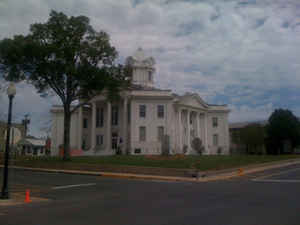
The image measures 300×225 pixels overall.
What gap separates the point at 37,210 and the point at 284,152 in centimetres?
6983

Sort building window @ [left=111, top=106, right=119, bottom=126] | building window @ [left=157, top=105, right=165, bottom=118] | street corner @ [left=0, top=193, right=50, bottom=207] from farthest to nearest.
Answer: building window @ [left=111, top=106, right=119, bottom=126]
building window @ [left=157, top=105, right=165, bottom=118]
street corner @ [left=0, top=193, right=50, bottom=207]

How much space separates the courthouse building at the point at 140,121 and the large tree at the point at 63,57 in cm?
1039

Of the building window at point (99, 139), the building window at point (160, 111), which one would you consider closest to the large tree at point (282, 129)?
the building window at point (160, 111)

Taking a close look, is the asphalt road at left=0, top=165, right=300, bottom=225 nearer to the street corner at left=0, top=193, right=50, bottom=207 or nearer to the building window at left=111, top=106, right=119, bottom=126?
the street corner at left=0, top=193, right=50, bottom=207

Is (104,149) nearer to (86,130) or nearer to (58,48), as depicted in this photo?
(86,130)

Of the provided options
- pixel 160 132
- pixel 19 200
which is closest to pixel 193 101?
pixel 160 132

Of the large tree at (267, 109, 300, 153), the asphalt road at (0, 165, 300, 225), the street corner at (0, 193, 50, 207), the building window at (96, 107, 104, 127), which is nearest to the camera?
the asphalt road at (0, 165, 300, 225)

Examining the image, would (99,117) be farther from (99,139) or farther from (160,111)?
(160,111)

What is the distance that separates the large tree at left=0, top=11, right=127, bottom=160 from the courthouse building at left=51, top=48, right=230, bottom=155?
10391 millimetres

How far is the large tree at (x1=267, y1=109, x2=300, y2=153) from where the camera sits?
222 ft

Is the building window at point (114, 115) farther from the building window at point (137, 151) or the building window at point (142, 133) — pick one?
the building window at point (137, 151)

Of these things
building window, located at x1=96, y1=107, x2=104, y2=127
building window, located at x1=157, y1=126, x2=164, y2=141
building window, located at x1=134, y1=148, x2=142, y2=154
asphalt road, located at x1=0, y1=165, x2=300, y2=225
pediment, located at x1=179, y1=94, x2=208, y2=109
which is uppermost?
pediment, located at x1=179, y1=94, x2=208, y2=109

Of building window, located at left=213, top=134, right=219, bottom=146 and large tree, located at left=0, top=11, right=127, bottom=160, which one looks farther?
building window, located at left=213, top=134, right=219, bottom=146

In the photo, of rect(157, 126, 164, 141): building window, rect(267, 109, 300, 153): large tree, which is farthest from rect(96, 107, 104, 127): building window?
rect(267, 109, 300, 153): large tree
